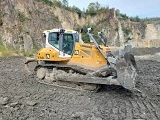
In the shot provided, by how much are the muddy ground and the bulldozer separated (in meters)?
0.42

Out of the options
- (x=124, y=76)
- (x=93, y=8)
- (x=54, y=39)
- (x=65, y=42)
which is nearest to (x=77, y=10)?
(x=93, y=8)

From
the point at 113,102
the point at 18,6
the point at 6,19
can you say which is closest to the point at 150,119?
the point at 113,102

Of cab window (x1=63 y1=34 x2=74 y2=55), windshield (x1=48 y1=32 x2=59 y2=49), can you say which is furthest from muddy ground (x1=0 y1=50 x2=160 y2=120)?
windshield (x1=48 y1=32 x2=59 y2=49)

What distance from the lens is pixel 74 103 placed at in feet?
30.2

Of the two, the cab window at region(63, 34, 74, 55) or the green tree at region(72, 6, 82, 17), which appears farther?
the green tree at region(72, 6, 82, 17)

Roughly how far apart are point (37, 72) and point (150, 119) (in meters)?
6.40

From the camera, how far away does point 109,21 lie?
49594mm

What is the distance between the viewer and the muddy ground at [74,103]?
7.75 metres

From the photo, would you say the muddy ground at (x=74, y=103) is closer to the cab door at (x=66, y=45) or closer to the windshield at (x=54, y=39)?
the cab door at (x=66, y=45)

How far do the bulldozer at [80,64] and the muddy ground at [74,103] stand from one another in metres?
0.42

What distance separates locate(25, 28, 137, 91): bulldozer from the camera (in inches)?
393

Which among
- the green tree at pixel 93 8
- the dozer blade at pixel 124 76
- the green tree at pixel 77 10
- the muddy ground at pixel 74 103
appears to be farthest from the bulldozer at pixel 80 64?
the green tree at pixel 93 8

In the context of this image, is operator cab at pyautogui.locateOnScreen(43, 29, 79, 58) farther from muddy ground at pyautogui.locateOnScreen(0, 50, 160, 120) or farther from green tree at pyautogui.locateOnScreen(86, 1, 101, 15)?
green tree at pyautogui.locateOnScreen(86, 1, 101, 15)

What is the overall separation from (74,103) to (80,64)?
253 cm
